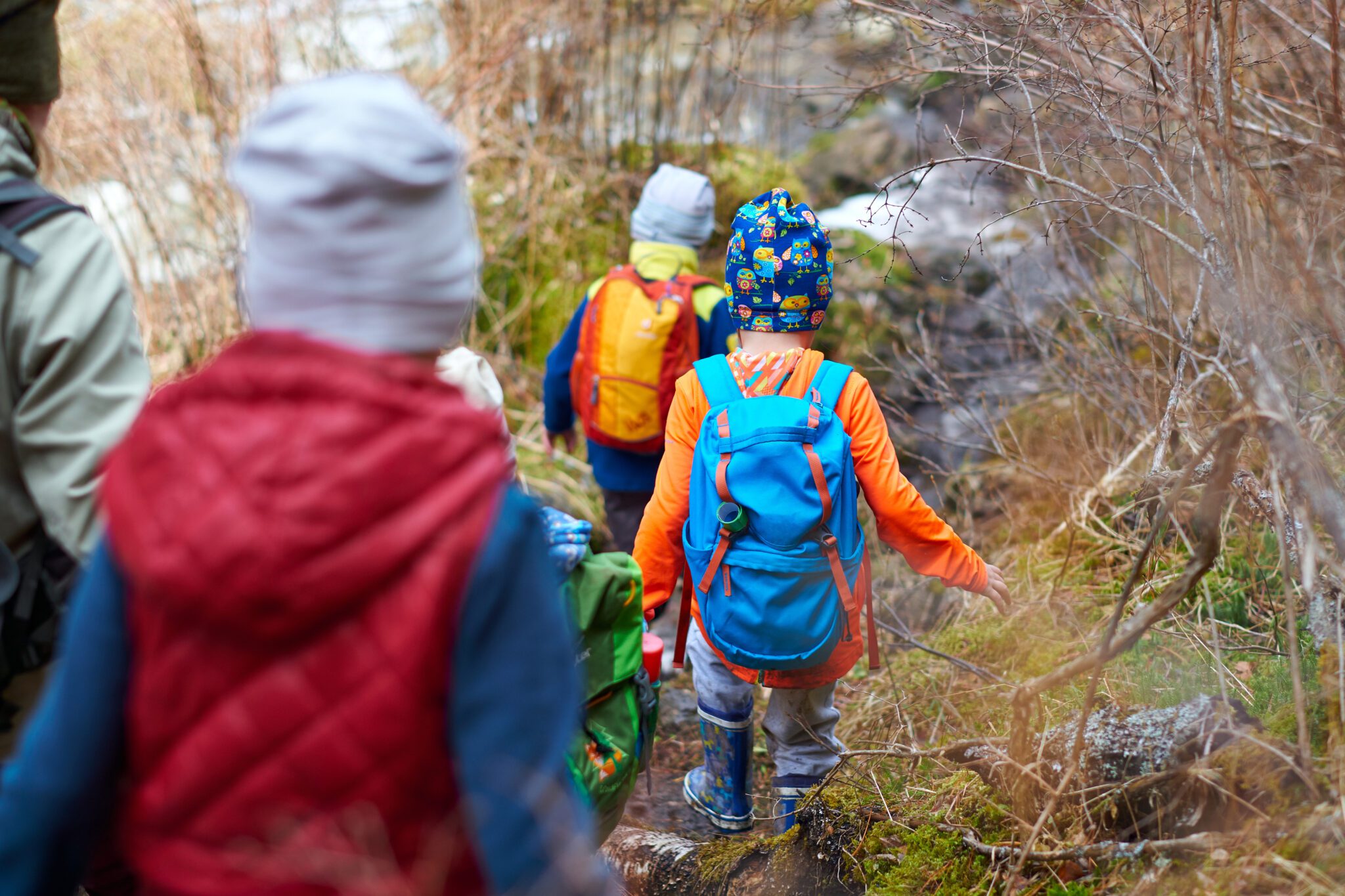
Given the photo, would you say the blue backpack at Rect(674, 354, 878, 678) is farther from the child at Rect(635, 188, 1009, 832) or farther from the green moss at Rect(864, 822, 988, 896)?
the green moss at Rect(864, 822, 988, 896)

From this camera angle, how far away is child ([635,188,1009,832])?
238cm

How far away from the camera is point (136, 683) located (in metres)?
1.11

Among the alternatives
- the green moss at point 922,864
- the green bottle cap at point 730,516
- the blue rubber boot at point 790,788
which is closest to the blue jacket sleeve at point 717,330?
the green bottle cap at point 730,516

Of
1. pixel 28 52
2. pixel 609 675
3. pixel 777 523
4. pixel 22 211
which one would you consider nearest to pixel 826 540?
pixel 777 523

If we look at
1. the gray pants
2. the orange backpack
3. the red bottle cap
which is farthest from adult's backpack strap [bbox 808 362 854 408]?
the orange backpack

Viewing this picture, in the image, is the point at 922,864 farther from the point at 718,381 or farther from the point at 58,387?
the point at 58,387

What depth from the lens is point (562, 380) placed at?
389 centimetres

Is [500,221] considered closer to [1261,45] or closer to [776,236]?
[776,236]

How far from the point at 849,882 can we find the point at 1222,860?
2.61ft

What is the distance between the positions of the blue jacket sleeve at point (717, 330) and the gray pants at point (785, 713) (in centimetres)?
117

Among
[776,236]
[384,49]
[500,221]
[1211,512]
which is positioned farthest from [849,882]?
[384,49]

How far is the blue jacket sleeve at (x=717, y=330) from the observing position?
362 centimetres

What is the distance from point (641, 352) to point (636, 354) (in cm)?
2

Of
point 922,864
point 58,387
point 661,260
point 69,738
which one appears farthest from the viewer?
point 661,260
